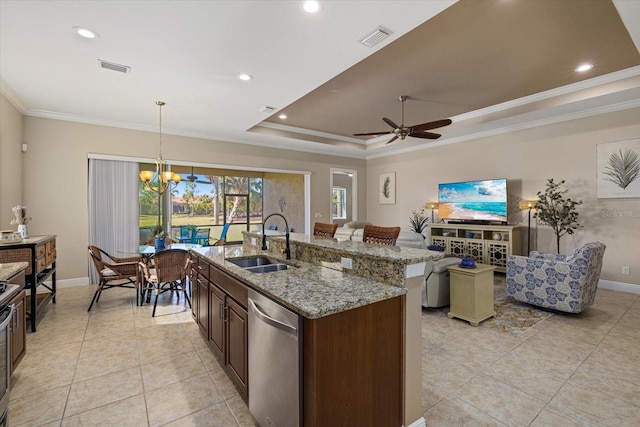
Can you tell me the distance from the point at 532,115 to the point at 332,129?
12.1 ft

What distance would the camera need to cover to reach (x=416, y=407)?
67.6 inches

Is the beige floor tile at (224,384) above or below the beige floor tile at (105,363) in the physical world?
below

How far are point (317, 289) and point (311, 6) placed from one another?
6.77 ft

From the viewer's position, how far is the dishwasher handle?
138 centimetres

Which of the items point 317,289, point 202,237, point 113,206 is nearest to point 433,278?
point 317,289

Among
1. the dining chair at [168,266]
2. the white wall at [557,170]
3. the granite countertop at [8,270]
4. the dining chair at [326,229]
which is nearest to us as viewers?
the granite countertop at [8,270]

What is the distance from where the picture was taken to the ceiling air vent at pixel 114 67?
3.11 m

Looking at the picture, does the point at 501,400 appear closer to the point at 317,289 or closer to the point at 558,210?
the point at 317,289

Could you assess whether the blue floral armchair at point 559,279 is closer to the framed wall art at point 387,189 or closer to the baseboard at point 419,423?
the baseboard at point 419,423

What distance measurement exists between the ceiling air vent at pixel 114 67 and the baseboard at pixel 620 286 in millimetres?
7194

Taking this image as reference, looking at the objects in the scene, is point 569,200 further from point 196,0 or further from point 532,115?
point 196,0

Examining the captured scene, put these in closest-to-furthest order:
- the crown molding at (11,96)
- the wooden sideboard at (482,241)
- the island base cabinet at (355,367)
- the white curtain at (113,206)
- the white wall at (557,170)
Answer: the island base cabinet at (355,367) → the crown molding at (11,96) → the white wall at (557,170) → the white curtain at (113,206) → the wooden sideboard at (482,241)

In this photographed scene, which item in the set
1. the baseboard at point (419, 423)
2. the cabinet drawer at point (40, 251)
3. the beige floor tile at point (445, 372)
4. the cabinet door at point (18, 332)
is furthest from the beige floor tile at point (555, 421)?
the cabinet drawer at point (40, 251)

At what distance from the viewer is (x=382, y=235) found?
3.31 meters
